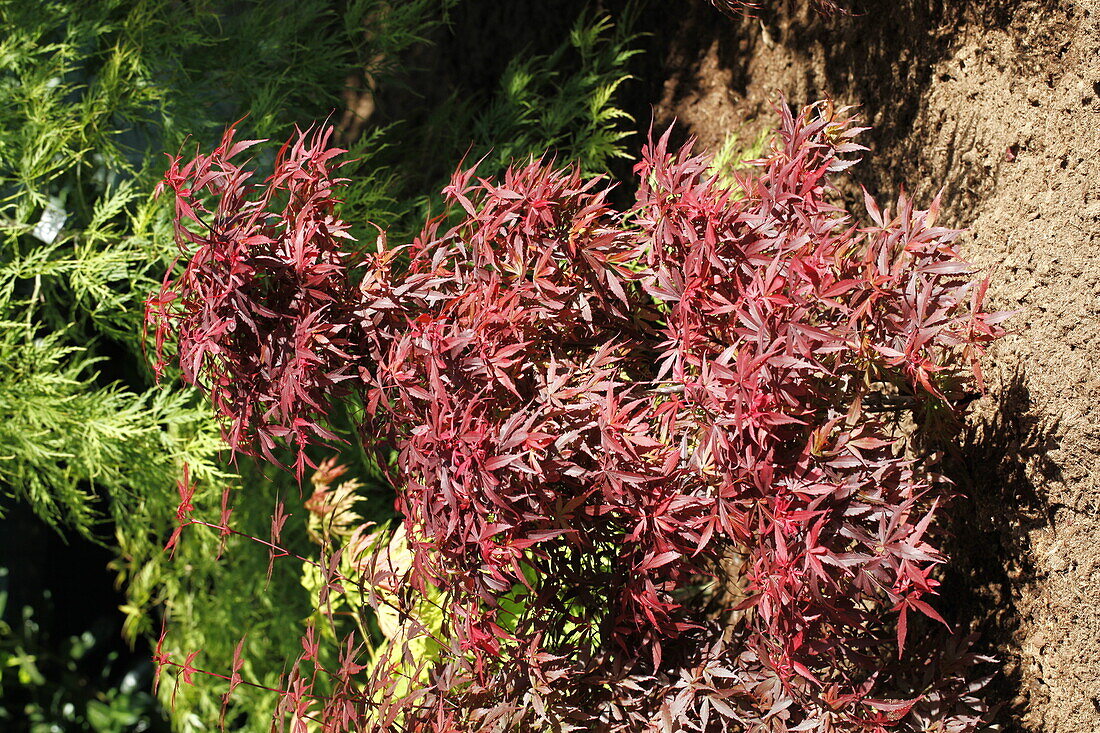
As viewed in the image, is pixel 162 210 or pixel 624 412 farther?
pixel 162 210

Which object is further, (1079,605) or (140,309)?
(140,309)

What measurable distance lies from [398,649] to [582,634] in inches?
22.8

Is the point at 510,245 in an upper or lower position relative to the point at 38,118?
upper

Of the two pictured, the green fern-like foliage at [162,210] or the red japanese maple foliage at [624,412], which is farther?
the green fern-like foliage at [162,210]

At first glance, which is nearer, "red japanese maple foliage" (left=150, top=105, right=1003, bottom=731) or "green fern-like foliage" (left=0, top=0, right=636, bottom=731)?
"red japanese maple foliage" (left=150, top=105, right=1003, bottom=731)

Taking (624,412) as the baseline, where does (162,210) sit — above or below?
below

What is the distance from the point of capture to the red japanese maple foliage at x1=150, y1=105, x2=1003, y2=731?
129 cm

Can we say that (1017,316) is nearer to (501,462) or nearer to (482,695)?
(501,462)

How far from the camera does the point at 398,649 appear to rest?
1.88 metres

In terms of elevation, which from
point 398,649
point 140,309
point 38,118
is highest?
point 38,118

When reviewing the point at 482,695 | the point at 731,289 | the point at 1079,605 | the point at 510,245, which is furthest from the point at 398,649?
the point at 1079,605

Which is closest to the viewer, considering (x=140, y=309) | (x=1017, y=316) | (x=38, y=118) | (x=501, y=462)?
(x=501, y=462)

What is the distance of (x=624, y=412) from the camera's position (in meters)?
1.30

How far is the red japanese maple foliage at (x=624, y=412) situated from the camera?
129cm
